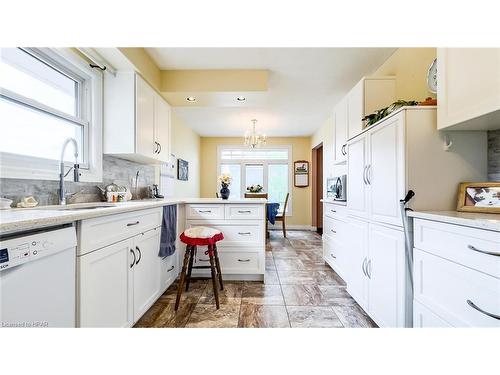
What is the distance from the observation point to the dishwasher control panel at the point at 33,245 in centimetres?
72

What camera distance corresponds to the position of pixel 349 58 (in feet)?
8.26

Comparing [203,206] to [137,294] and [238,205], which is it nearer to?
[238,205]

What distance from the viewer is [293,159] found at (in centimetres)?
632

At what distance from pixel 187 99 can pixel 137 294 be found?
2.44 metres

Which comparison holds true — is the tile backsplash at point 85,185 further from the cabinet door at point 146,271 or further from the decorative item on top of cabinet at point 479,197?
the decorative item on top of cabinet at point 479,197

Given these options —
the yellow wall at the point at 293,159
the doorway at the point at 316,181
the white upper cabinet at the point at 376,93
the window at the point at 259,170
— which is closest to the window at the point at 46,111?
the white upper cabinet at the point at 376,93

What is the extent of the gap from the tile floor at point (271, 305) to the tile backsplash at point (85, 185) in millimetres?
1137

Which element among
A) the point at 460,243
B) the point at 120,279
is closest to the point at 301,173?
the point at 460,243

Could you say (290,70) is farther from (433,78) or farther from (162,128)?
(162,128)

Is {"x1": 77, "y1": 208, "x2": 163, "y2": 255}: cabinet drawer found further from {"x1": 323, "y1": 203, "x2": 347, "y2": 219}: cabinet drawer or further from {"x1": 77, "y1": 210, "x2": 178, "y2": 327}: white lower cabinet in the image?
{"x1": 323, "y1": 203, "x2": 347, "y2": 219}: cabinet drawer

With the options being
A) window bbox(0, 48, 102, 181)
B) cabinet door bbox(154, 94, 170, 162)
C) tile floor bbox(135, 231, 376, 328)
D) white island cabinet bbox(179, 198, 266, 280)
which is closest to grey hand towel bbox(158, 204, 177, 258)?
white island cabinet bbox(179, 198, 266, 280)

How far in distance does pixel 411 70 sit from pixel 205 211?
2.59 m
